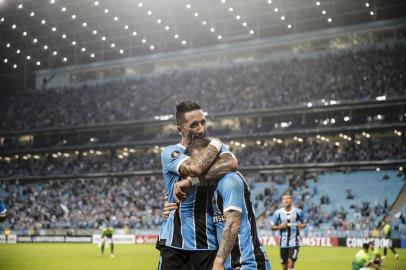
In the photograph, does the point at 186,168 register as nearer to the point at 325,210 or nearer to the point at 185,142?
the point at 185,142

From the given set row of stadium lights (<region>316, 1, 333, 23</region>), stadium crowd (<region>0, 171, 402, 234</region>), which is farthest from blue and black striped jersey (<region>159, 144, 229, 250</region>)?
row of stadium lights (<region>316, 1, 333, 23</region>)

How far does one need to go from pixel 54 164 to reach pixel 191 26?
78.7 feet

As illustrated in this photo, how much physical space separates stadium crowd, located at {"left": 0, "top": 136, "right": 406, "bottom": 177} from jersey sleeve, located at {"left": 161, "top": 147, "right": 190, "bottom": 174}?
47.7 m

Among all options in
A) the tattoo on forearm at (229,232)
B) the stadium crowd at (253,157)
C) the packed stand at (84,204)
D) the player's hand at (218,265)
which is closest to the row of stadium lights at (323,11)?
the stadium crowd at (253,157)

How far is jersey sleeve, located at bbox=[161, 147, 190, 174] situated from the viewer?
5.28 meters

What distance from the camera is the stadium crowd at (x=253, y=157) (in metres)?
52.5

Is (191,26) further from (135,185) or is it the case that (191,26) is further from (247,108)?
(135,185)

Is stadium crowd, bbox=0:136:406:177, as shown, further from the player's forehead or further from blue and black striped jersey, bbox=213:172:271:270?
the player's forehead

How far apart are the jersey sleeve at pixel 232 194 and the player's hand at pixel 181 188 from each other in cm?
33

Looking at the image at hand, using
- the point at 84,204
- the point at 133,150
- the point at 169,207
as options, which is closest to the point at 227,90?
the point at 133,150

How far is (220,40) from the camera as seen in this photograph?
2542 inches

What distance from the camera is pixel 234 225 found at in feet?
16.7

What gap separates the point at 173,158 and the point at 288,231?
12257mm

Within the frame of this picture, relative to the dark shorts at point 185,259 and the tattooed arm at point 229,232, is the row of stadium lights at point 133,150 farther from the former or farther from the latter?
the tattooed arm at point 229,232
